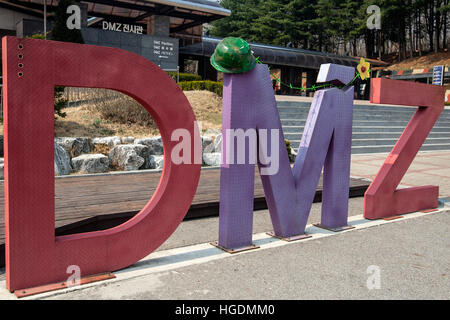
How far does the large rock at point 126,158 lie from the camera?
7.67 m

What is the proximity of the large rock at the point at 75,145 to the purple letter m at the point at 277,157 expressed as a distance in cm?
495

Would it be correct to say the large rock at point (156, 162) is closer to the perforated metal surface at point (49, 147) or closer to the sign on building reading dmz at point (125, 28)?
the perforated metal surface at point (49, 147)

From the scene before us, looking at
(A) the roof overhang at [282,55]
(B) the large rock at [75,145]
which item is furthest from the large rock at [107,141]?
(A) the roof overhang at [282,55]

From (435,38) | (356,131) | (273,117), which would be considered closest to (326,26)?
(435,38)

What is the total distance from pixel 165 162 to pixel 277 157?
1.15 metres

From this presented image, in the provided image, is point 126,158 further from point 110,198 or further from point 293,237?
point 293,237

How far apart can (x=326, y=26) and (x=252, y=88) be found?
1643 inches

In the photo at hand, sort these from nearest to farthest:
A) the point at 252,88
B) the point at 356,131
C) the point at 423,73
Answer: the point at 252,88
the point at 356,131
the point at 423,73

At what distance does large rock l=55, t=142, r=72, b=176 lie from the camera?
6.99 metres

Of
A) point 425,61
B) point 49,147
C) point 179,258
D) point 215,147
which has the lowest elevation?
point 179,258

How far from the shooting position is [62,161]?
23.4ft

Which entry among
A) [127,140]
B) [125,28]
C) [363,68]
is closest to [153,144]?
[127,140]
